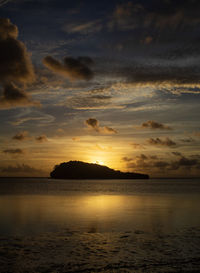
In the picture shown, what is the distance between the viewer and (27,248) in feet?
59.3

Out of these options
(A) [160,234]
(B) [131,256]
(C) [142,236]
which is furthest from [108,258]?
(A) [160,234]

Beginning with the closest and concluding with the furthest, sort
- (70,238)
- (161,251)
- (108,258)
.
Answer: (108,258)
(161,251)
(70,238)

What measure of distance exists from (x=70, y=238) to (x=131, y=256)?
654 centimetres

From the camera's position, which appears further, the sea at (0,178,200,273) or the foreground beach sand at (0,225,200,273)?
the sea at (0,178,200,273)

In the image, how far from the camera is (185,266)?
46.9 ft

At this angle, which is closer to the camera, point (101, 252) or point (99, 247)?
point (101, 252)

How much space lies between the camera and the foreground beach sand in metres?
14.2

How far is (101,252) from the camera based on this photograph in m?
17.0

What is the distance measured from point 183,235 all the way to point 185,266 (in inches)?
340

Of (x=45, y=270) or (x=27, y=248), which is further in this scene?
(x=27, y=248)

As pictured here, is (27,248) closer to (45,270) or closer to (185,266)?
(45,270)

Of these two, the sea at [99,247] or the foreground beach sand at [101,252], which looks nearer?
the foreground beach sand at [101,252]

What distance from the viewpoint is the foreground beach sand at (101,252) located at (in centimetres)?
1420

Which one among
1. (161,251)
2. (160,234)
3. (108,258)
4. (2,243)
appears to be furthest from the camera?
(160,234)
